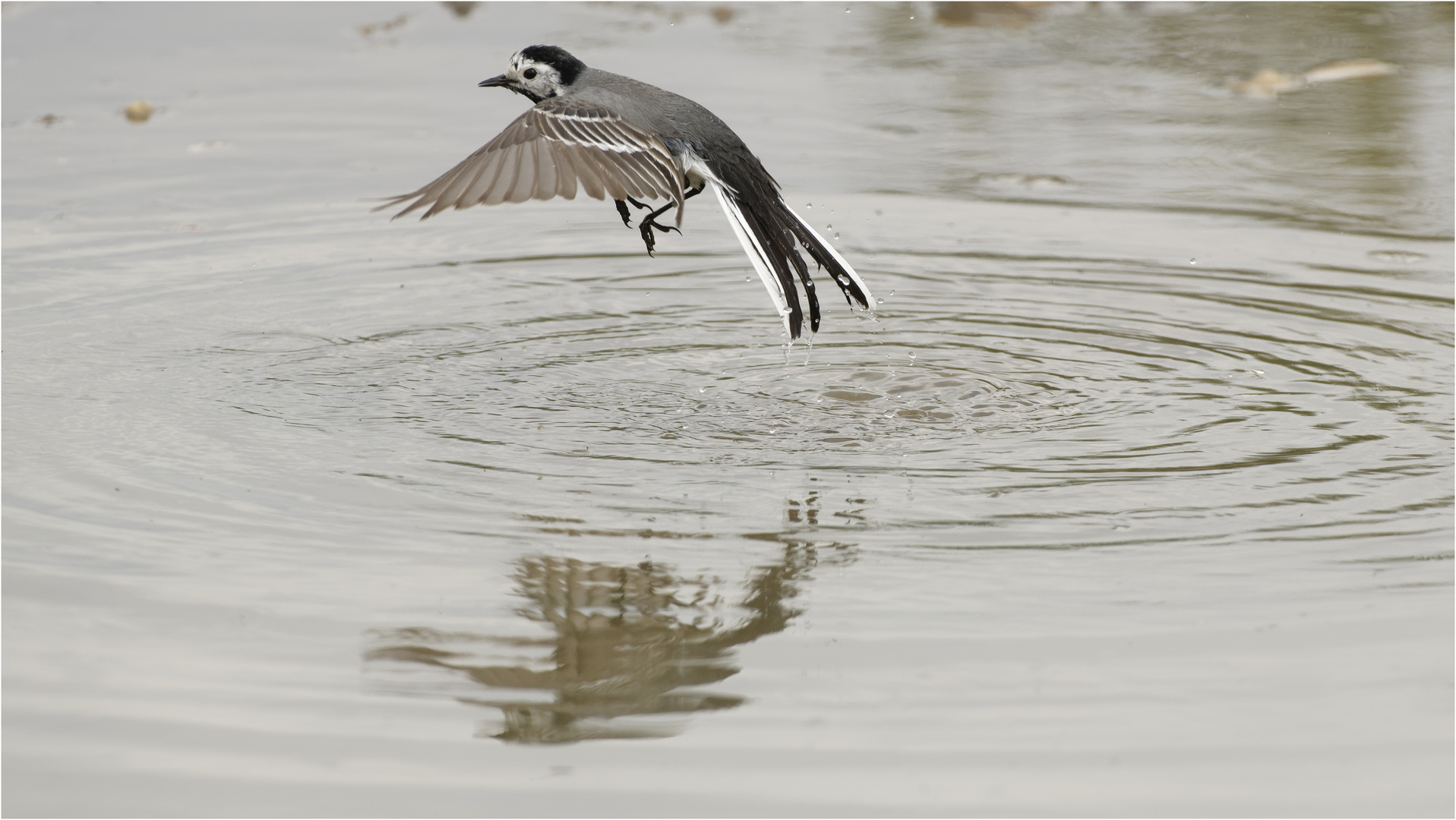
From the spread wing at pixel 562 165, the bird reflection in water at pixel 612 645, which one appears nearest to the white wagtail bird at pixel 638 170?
the spread wing at pixel 562 165

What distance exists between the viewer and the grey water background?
3.55 meters

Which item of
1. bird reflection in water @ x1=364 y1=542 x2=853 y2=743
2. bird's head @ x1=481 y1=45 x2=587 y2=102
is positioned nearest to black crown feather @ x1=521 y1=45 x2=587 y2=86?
bird's head @ x1=481 y1=45 x2=587 y2=102

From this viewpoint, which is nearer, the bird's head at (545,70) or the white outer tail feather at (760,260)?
the white outer tail feather at (760,260)

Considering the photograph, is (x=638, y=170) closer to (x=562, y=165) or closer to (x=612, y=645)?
(x=562, y=165)

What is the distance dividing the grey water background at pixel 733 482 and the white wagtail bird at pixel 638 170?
1.77 feet

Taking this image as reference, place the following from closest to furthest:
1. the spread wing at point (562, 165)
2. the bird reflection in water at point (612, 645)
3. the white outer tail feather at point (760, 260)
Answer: the bird reflection in water at point (612, 645) < the spread wing at point (562, 165) < the white outer tail feather at point (760, 260)

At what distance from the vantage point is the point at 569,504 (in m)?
4.93

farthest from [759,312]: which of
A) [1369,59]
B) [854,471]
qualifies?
[1369,59]

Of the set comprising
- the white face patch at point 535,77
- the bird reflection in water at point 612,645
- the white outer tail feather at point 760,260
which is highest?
the white face patch at point 535,77

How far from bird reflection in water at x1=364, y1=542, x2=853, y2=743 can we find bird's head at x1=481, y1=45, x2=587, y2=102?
296 centimetres

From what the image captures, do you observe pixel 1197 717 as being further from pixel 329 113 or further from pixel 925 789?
pixel 329 113

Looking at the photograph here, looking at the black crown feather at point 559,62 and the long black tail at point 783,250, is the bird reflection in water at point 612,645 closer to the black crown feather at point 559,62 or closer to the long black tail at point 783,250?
the long black tail at point 783,250

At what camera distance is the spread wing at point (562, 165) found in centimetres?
569

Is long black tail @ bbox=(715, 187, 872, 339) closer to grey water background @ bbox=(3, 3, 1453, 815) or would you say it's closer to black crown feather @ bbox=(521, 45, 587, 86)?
grey water background @ bbox=(3, 3, 1453, 815)
